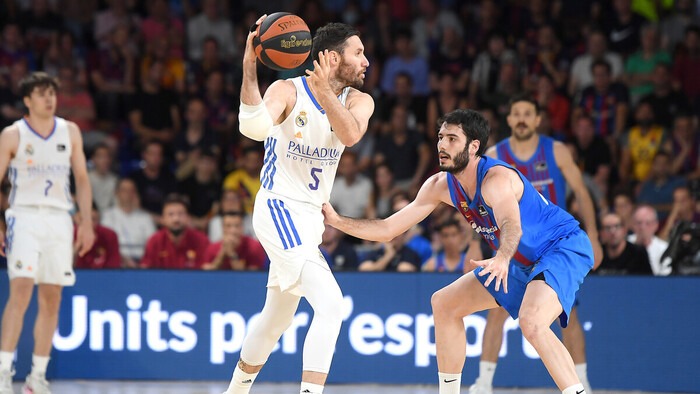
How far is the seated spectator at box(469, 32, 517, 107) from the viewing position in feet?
38.4

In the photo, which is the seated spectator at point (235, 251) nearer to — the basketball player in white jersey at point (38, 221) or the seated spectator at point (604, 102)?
the basketball player in white jersey at point (38, 221)

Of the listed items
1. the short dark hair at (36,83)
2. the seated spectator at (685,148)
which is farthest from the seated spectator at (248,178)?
the seated spectator at (685,148)

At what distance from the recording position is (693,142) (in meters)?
10.8

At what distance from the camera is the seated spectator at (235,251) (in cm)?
847

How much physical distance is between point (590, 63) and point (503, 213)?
741 centimetres

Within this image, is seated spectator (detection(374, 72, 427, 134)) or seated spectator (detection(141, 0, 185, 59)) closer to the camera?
seated spectator (detection(374, 72, 427, 134))

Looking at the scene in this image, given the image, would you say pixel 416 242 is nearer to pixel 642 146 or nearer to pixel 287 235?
pixel 642 146

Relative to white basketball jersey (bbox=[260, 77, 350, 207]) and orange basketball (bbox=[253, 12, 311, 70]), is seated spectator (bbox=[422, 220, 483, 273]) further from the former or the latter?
orange basketball (bbox=[253, 12, 311, 70])

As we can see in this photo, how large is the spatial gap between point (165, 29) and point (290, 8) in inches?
72.5

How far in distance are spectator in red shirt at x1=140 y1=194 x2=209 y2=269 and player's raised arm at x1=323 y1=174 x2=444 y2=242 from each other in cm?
358

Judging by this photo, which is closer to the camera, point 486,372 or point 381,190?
point 486,372

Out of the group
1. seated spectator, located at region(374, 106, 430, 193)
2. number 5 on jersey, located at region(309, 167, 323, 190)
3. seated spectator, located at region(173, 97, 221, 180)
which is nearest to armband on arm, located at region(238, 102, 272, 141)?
number 5 on jersey, located at region(309, 167, 323, 190)

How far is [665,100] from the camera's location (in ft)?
36.7

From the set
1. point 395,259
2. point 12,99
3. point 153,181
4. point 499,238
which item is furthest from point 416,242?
point 12,99
